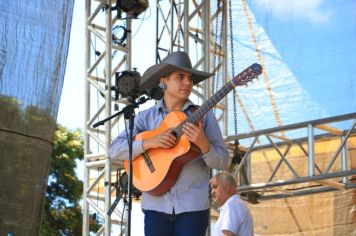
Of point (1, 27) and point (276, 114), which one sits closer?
point (1, 27)

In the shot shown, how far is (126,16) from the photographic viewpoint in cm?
920

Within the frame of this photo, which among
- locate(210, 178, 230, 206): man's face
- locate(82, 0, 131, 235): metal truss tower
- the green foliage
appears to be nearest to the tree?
the green foliage

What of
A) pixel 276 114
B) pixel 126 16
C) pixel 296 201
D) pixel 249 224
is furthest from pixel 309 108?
pixel 249 224

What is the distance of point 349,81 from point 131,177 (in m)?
5.23

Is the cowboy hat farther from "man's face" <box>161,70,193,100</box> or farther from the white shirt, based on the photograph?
the white shirt

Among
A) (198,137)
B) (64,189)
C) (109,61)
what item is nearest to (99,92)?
(109,61)

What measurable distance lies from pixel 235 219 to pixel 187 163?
0.47 m

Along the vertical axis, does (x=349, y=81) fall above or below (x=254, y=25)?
below

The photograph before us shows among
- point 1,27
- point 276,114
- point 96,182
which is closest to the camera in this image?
point 1,27

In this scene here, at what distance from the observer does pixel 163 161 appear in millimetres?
4129

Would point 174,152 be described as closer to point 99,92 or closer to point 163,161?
point 163,161

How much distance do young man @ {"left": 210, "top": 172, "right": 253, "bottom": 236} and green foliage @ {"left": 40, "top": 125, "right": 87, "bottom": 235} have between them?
15.8 metres

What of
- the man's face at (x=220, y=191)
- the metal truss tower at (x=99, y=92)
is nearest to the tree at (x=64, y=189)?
the metal truss tower at (x=99, y=92)

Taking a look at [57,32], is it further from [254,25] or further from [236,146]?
[254,25]
